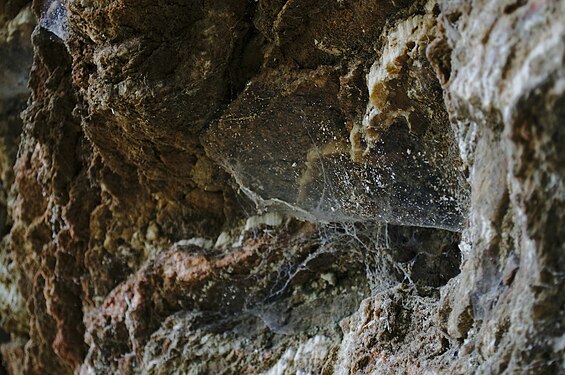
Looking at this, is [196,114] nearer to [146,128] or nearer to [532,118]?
[146,128]

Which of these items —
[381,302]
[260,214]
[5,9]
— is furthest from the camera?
[5,9]

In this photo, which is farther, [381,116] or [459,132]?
[381,116]

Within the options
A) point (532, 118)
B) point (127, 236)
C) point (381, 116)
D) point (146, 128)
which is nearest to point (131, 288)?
point (127, 236)

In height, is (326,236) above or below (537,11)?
below

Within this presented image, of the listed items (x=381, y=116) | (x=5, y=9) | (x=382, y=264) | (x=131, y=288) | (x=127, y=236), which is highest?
(x=5, y=9)

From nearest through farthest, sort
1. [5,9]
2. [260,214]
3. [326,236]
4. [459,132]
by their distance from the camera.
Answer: [459,132], [326,236], [260,214], [5,9]

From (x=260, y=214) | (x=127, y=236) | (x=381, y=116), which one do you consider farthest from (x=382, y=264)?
(x=127, y=236)
